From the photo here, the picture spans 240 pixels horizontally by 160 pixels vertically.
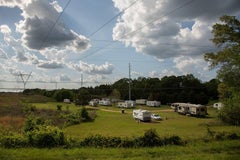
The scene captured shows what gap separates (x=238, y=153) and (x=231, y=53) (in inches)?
350

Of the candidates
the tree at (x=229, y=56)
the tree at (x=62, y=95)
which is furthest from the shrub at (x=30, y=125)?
the tree at (x=62, y=95)

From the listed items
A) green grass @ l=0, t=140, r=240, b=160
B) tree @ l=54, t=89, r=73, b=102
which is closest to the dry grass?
green grass @ l=0, t=140, r=240, b=160

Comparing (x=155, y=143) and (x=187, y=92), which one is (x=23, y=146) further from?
(x=187, y=92)

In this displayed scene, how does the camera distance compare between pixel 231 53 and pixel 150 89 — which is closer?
pixel 231 53

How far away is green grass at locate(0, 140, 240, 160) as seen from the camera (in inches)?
546

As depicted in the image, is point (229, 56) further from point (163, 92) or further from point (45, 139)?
point (163, 92)

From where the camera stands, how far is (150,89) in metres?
117

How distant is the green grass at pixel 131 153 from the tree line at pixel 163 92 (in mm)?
75797

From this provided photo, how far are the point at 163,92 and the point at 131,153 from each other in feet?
302

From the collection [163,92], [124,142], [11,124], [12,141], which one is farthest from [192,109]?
[12,141]

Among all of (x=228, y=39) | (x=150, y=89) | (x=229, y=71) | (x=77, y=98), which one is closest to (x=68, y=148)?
(x=229, y=71)

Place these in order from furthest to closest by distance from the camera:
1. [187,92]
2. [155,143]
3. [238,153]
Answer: [187,92]
[155,143]
[238,153]

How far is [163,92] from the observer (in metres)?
106

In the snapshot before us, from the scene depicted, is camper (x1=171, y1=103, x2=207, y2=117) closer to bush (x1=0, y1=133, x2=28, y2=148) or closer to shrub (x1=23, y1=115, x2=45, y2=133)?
shrub (x1=23, y1=115, x2=45, y2=133)
